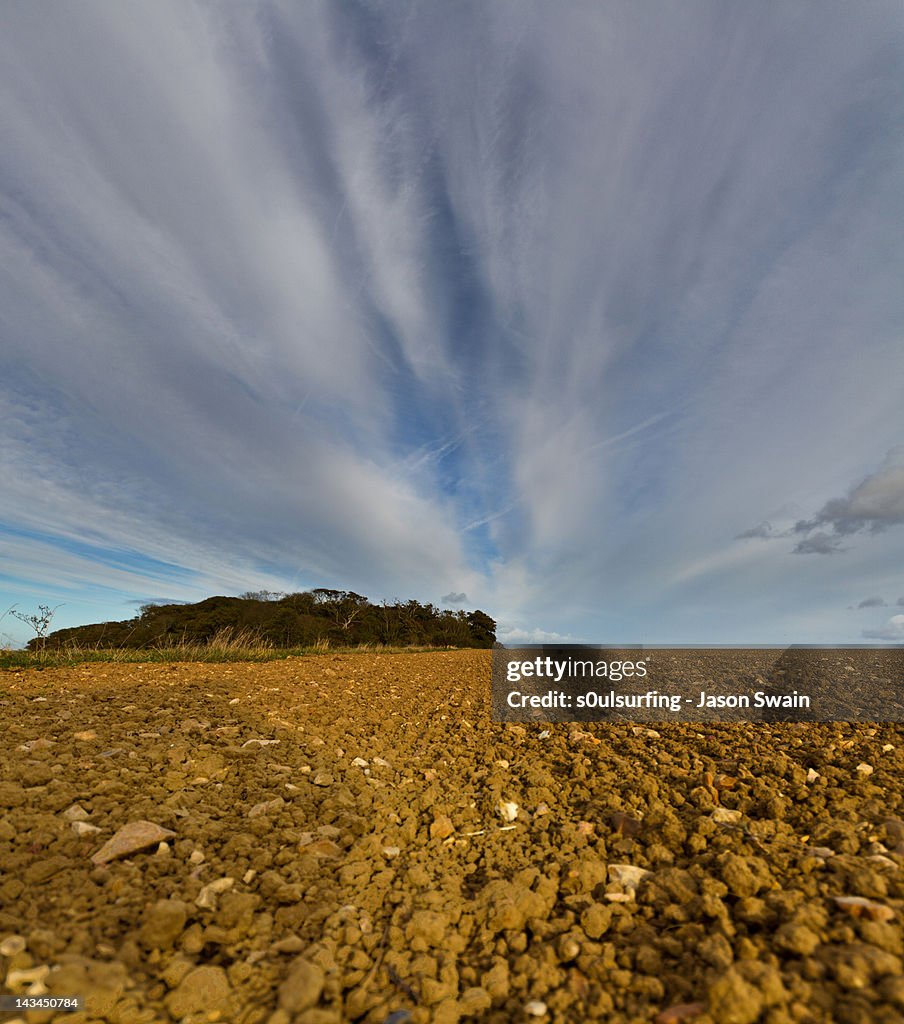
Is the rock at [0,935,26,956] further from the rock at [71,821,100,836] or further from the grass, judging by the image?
the grass

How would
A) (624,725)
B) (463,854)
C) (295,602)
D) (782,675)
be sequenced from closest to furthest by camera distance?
(463,854), (624,725), (782,675), (295,602)

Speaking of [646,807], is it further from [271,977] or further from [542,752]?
[271,977]

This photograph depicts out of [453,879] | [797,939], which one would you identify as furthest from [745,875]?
[453,879]

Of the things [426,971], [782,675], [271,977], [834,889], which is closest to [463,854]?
[426,971]

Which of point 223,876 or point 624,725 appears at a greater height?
point 624,725

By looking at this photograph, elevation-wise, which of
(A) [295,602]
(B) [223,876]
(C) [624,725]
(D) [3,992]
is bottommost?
(D) [3,992]

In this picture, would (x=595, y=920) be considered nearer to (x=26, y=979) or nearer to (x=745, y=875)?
(x=745, y=875)

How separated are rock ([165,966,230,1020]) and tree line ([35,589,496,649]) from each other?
21644mm

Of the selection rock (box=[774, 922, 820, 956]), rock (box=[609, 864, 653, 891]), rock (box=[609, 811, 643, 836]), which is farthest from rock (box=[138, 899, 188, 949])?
rock (box=[774, 922, 820, 956])

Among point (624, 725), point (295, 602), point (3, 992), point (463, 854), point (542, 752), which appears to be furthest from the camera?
point (295, 602)

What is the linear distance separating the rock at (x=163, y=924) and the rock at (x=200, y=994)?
19 centimetres

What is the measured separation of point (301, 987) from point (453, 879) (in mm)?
932

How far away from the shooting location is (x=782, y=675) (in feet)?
21.6

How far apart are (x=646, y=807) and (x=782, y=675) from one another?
4654 mm
